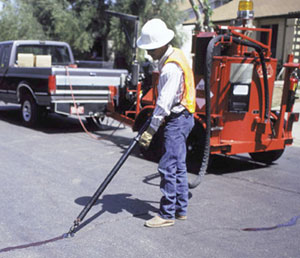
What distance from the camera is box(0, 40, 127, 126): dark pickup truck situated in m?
8.84

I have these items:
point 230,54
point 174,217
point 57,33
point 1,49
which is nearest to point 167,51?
point 174,217

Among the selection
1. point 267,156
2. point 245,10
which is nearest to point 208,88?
point 245,10

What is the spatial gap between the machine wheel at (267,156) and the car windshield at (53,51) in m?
6.43

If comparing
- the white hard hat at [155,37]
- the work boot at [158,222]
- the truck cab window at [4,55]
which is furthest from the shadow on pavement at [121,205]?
the truck cab window at [4,55]

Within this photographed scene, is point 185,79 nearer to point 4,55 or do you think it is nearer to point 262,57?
point 262,57

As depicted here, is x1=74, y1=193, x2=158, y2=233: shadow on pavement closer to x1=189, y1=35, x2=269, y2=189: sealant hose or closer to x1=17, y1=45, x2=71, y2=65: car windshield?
x1=189, y1=35, x2=269, y2=189: sealant hose

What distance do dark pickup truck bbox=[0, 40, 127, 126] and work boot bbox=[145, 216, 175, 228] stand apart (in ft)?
16.1

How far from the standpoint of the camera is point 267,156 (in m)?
7.02

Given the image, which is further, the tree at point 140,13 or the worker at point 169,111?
the tree at point 140,13

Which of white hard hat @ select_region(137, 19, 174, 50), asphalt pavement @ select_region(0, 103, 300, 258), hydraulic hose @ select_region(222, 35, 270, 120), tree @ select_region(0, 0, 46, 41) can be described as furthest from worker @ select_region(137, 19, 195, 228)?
tree @ select_region(0, 0, 46, 41)

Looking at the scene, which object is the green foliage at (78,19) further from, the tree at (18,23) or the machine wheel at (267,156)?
the machine wheel at (267,156)

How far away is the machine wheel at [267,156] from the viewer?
22.6 feet

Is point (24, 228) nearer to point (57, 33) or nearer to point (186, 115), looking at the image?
point (186, 115)

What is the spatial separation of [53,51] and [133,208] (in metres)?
7.79
